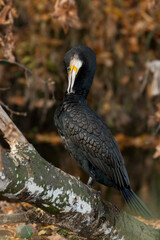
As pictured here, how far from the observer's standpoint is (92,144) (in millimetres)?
3141

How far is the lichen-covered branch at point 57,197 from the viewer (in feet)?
8.04

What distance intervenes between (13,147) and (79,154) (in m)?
0.67

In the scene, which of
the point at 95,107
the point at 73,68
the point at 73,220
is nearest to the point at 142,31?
the point at 95,107

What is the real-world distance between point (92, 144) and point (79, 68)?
637 millimetres

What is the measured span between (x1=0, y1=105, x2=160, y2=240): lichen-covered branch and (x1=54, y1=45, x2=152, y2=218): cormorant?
0.19m

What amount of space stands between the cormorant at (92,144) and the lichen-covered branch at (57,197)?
0.19 meters

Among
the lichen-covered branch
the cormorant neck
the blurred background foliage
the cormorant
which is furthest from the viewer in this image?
the blurred background foliage

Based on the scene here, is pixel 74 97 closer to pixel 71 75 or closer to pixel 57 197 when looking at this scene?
pixel 71 75

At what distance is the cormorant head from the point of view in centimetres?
338

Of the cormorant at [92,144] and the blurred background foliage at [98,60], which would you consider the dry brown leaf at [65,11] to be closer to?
the cormorant at [92,144]

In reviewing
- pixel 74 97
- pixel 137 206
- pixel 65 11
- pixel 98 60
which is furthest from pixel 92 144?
pixel 98 60

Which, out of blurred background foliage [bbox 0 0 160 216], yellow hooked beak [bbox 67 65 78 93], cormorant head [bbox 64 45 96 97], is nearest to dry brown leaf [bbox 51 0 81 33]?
cormorant head [bbox 64 45 96 97]

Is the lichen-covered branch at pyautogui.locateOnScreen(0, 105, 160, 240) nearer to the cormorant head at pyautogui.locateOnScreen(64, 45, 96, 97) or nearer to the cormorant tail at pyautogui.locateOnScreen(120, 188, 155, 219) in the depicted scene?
the cormorant tail at pyautogui.locateOnScreen(120, 188, 155, 219)

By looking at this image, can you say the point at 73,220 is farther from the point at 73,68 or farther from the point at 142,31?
the point at 142,31
